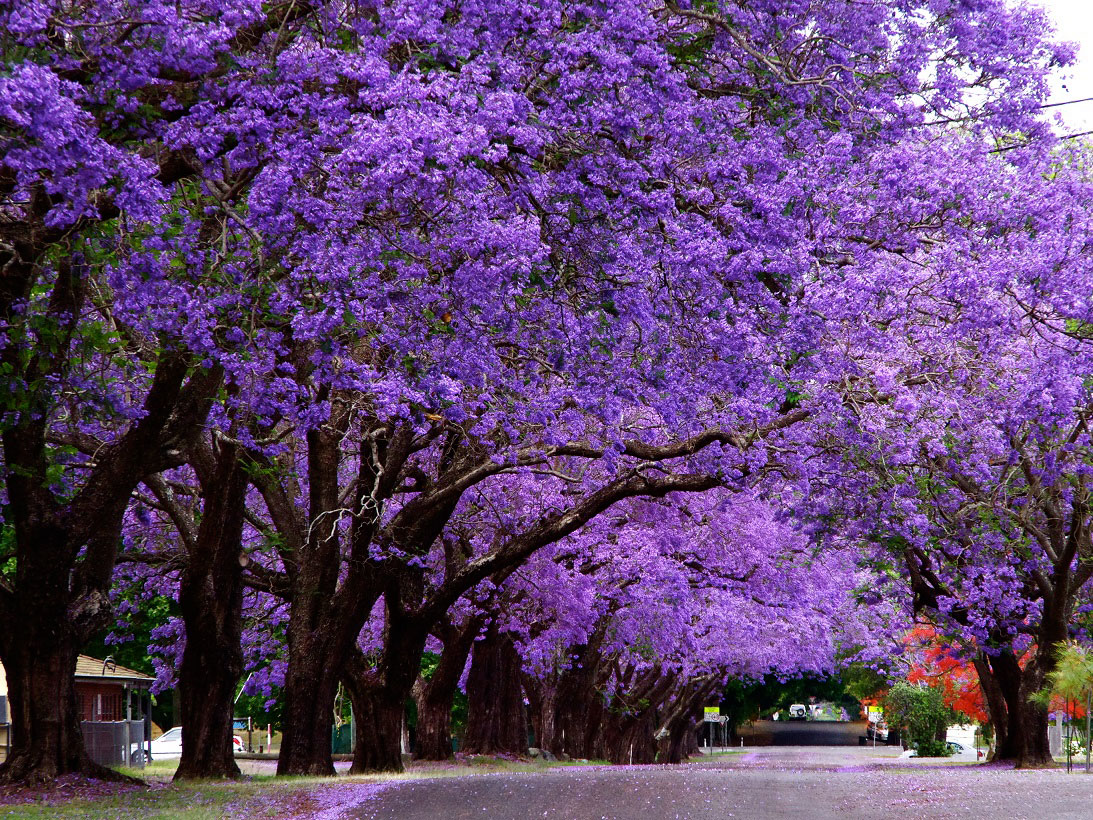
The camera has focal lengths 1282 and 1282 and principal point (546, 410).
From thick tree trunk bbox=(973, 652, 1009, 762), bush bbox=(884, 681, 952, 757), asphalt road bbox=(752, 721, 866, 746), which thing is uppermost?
thick tree trunk bbox=(973, 652, 1009, 762)

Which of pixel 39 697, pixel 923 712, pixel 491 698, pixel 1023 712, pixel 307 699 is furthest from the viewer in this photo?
pixel 923 712

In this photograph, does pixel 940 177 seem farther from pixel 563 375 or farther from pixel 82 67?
pixel 82 67

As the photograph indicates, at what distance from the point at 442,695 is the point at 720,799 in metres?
14.2

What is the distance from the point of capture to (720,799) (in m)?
14.2

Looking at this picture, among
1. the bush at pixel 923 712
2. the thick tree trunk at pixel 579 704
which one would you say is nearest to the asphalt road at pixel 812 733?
the bush at pixel 923 712

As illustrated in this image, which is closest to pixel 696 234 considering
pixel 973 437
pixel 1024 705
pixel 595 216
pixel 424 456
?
pixel 595 216

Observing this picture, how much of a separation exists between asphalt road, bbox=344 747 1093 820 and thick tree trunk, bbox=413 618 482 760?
8.29m

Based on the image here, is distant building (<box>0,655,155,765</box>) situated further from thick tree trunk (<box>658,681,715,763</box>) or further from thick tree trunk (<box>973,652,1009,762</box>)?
thick tree trunk (<box>658,681,715,763</box>)

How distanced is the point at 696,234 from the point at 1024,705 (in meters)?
19.3

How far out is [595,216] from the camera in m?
10.5

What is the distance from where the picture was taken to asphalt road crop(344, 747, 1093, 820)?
12.1 m

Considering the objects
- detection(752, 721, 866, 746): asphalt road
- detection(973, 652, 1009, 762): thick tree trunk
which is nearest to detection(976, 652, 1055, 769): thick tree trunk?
detection(973, 652, 1009, 762): thick tree trunk

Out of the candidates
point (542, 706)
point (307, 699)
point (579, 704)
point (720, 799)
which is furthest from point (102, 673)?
point (720, 799)

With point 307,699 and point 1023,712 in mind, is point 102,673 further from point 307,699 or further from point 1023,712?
point 1023,712
